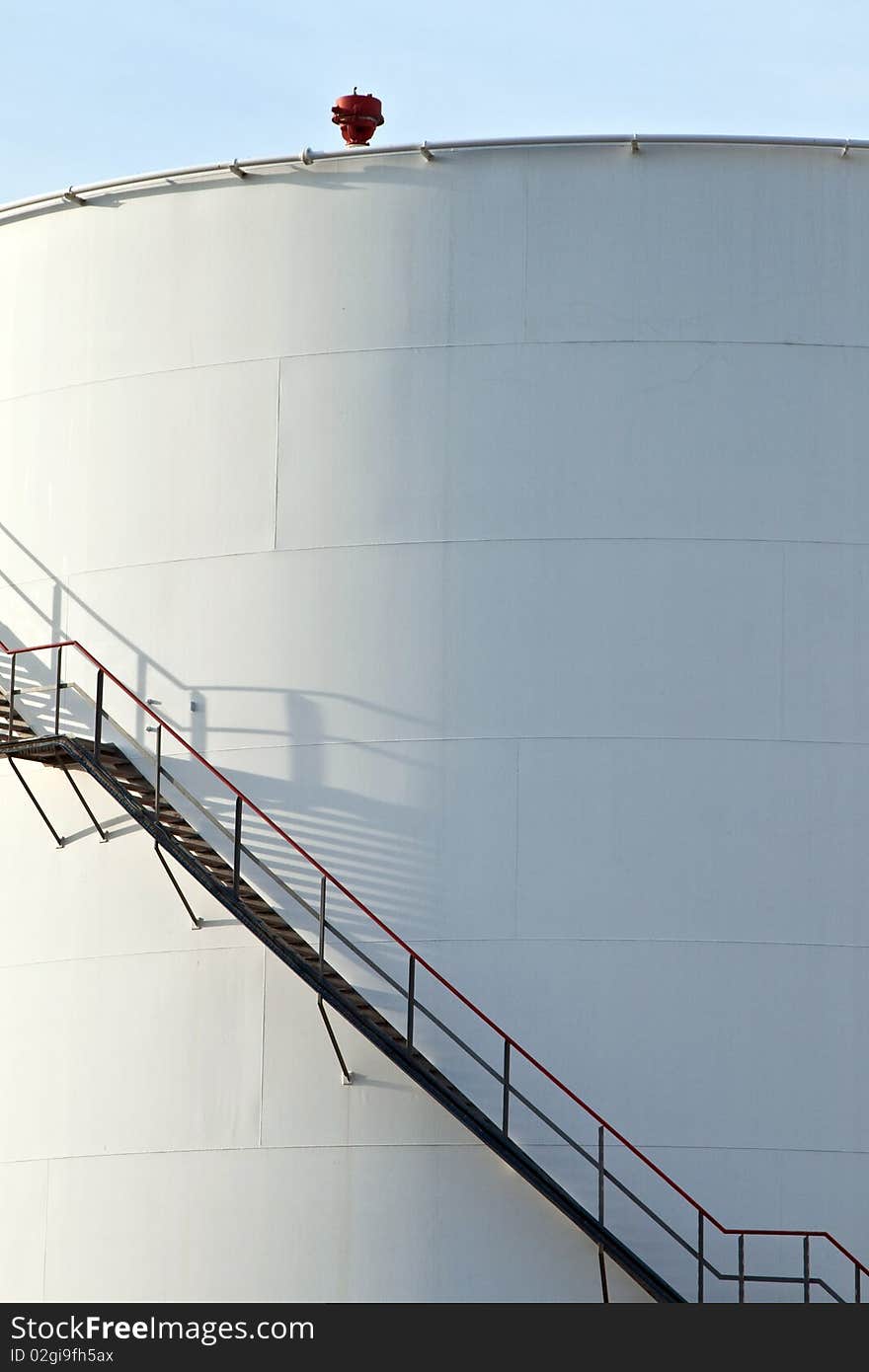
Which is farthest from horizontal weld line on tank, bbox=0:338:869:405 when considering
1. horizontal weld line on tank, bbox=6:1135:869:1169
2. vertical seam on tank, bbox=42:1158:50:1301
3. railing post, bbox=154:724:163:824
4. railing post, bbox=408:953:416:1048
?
vertical seam on tank, bbox=42:1158:50:1301

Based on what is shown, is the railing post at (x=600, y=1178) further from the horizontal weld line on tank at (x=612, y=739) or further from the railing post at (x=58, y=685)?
the railing post at (x=58, y=685)

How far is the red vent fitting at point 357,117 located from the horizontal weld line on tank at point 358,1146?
31.2ft

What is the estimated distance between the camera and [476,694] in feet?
69.8

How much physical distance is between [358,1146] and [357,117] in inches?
404

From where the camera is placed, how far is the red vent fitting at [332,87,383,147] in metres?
23.5

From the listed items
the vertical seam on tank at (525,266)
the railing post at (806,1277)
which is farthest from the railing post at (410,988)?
the vertical seam on tank at (525,266)

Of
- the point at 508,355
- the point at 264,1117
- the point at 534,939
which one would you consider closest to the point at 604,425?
the point at 508,355

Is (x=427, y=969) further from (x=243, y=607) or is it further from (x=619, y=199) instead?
(x=619, y=199)

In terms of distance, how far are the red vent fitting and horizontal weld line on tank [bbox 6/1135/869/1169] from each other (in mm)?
9498

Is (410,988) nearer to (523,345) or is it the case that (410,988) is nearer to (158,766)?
(158,766)

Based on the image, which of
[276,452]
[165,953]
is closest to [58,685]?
[165,953]

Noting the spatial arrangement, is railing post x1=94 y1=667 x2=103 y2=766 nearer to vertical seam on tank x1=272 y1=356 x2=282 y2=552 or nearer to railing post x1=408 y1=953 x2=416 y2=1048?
vertical seam on tank x1=272 y1=356 x2=282 y2=552

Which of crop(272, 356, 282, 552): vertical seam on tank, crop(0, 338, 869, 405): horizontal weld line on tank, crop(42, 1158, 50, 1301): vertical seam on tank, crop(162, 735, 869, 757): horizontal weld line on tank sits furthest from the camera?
crop(272, 356, 282, 552): vertical seam on tank

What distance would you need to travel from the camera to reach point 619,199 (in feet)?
71.4
